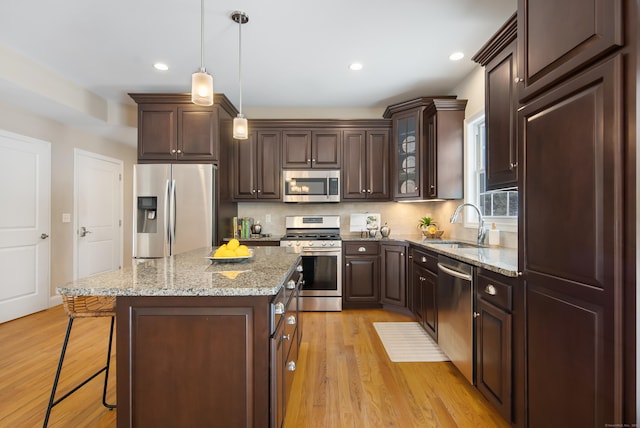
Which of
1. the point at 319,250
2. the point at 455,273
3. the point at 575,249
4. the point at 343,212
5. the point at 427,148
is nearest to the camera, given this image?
the point at 575,249

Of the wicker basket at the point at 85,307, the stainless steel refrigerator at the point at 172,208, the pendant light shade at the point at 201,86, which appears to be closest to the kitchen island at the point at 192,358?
the wicker basket at the point at 85,307

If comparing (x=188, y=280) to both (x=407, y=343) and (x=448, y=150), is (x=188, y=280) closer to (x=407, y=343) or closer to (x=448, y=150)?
(x=407, y=343)

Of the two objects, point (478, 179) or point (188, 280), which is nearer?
point (188, 280)

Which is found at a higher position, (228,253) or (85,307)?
(228,253)

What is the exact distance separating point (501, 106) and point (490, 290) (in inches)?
47.8

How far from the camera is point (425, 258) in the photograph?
2.93 meters

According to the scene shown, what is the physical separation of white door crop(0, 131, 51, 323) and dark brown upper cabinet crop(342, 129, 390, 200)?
3692mm

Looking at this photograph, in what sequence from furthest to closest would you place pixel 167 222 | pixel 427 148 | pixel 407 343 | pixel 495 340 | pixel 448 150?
pixel 427 148 < pixel 167 222 < pixel 448 150 < pixel 407 343 < pixel 495 340

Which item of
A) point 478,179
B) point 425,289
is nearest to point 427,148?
point 478,179

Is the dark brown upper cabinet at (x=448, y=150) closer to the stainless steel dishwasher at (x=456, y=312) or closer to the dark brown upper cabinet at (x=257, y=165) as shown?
the stainless steel dishwasher at (x=456, y=312)

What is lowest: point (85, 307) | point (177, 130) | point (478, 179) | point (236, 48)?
point (85, 307)

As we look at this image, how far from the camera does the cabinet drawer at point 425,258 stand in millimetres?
2678

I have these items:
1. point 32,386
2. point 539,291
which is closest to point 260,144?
point 32,386

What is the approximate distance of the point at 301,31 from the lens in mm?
2547
